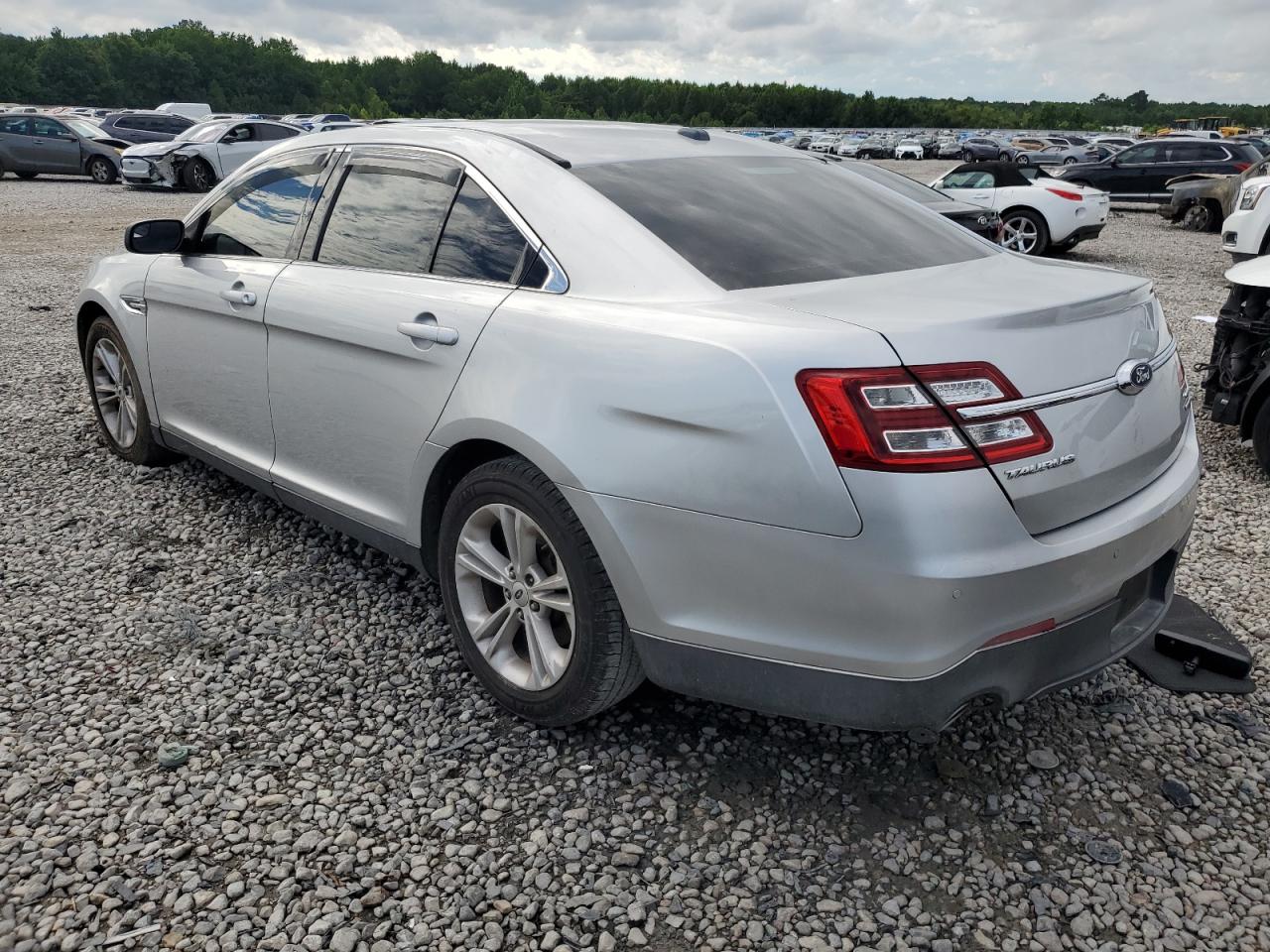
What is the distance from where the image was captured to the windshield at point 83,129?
2362 cm

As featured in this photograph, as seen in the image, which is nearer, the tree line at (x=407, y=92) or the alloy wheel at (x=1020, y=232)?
the alloy wheel at (x=1020, y=232)

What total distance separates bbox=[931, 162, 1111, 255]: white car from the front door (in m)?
11.1

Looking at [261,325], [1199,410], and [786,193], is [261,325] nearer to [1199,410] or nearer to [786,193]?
[786,193]

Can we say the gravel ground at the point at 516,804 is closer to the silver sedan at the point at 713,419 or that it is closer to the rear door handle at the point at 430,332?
the silver sedan at the point at 713,419

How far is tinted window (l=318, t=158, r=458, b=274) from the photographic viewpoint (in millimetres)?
3051

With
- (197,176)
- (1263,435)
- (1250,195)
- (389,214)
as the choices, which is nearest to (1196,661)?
(1263,435)

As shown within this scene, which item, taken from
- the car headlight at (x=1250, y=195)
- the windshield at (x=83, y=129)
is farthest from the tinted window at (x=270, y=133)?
the car headlight at (x=1250, y=195)

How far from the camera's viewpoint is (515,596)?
8.96ft

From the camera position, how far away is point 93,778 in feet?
8.57

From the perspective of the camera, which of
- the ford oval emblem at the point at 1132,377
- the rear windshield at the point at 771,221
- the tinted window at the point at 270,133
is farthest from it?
the tinted window at the point at 270,133

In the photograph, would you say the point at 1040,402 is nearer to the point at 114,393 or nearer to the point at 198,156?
the point at 114,393

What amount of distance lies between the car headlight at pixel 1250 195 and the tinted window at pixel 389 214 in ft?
37.7

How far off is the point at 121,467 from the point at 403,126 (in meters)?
2.62

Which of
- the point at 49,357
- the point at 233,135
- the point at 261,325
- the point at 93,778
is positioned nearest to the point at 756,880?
the point at 93,778
